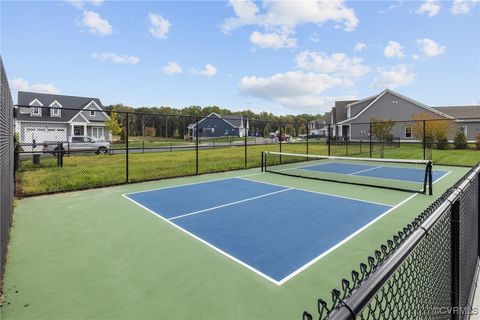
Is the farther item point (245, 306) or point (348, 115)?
point (348, 115)

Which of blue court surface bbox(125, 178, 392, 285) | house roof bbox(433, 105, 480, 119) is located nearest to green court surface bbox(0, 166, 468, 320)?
blue court surface bbox(125, 178, 392, 285)

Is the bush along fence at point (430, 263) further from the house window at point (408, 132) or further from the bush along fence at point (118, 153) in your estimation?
the house window at point (408, 132)

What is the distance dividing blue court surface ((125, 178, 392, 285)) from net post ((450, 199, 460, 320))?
6.18ft

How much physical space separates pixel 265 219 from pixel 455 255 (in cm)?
429

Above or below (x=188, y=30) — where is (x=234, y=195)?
below

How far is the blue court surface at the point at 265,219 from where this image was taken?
4.55 meters

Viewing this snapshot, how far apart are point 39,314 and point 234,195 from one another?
6056 mm

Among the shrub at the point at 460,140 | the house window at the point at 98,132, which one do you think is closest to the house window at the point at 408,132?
the shrub at the point at 460,140

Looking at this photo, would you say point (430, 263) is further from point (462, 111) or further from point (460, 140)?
point (462, 111)

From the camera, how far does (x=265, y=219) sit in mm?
6375

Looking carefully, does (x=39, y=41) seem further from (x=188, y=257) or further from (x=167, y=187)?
(x=188, y=257)

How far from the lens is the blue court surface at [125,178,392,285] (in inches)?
179

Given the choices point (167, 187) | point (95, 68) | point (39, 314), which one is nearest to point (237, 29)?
point (95, 68)

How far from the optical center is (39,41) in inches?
559
